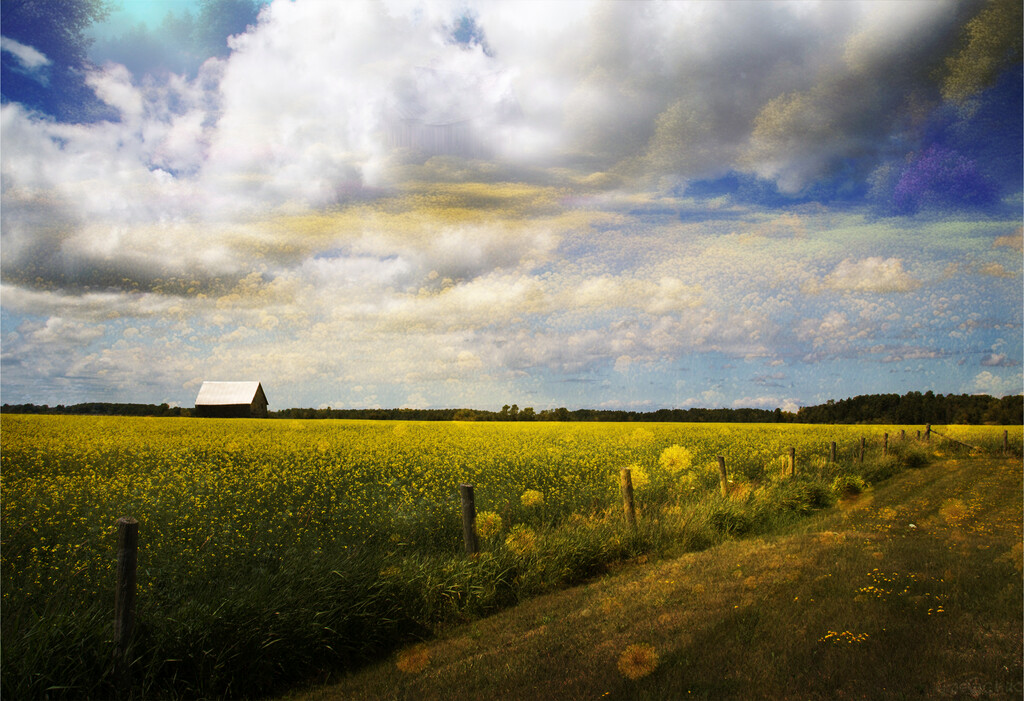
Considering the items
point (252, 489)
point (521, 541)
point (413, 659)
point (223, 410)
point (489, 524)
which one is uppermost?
point (223, 410)

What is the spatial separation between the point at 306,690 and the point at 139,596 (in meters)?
1.75

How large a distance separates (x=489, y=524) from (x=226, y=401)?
28.3m

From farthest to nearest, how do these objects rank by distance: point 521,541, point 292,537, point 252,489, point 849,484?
point 849,484 < point 252,489 < point 521,541 < point 292,537

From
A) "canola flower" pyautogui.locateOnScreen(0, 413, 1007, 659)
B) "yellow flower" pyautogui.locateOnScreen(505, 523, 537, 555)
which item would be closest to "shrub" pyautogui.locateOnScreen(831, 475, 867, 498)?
"canola flower" pyautogui.locateOnScreen(0, 413, 1007, 659)

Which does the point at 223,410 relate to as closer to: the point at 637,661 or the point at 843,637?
the point at 637,661

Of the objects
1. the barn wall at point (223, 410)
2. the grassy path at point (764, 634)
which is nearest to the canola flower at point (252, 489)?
the grassy path at point (764, 634)

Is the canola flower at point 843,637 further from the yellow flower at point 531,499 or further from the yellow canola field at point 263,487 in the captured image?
the yellow flower at point 531,499

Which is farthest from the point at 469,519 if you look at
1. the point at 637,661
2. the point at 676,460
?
the point at 676,460

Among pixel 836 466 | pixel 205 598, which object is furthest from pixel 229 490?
pixel 836 466

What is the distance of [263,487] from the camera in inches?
368

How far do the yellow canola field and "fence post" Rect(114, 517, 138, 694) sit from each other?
926mm

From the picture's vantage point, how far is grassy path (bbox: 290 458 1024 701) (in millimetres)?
4035

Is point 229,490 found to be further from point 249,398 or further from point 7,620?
point 249,398

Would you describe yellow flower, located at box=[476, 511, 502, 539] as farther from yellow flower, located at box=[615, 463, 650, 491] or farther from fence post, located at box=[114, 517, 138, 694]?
yellow flower, located at box=[615, 463, 650, 491]
